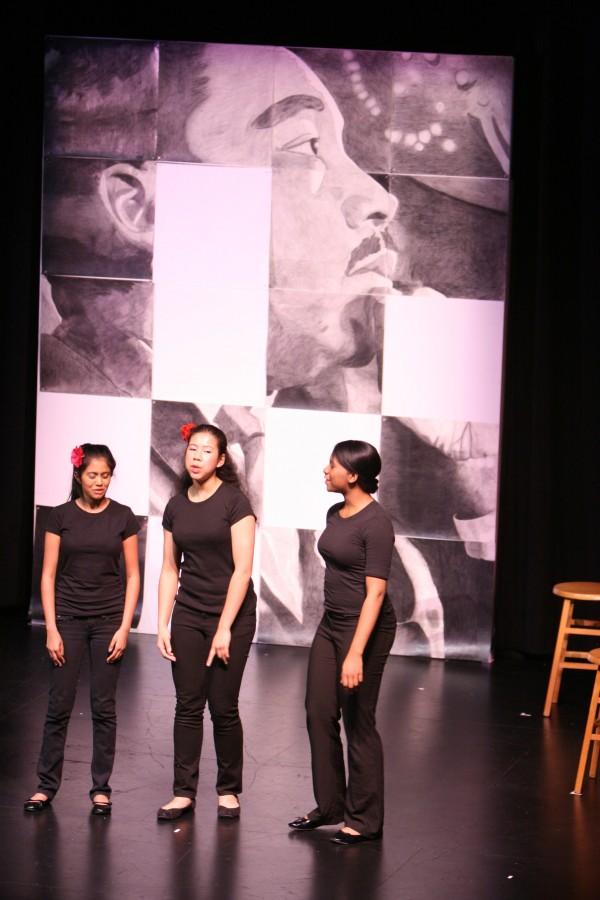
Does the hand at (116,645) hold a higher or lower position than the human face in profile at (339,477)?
lower

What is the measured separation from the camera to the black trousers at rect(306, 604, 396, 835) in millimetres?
4125

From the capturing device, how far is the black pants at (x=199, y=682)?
4.23 m

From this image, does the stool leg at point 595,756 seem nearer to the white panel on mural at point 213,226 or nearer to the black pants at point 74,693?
the black pants at point 74,693

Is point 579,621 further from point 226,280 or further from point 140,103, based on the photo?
point 140,103

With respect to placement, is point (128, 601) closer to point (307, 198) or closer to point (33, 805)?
point (33, 805)

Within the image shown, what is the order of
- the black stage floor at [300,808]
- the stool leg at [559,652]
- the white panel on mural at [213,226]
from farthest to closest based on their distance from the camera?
the white panel on mural at [213,226] < the stool leg at [559,652] < the black stage floor at [300,808]

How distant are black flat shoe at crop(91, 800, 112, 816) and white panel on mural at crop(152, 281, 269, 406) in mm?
2780

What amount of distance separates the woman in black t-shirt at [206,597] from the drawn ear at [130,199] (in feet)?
8.76

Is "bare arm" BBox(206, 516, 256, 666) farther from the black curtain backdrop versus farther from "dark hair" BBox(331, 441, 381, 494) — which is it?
the black curtain backdrop

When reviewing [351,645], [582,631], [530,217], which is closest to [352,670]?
[351,645]

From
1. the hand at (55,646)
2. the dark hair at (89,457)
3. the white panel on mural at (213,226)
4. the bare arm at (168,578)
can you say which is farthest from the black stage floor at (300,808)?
the white panel on mural at (213,226)

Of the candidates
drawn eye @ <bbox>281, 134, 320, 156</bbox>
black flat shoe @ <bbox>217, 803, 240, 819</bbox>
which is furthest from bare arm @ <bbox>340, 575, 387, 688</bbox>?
drawn eye @ <bbox>281, 134, 320, 156</bbox>

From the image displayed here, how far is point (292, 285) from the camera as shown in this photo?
21.8ft

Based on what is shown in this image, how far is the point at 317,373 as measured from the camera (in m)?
6.64
